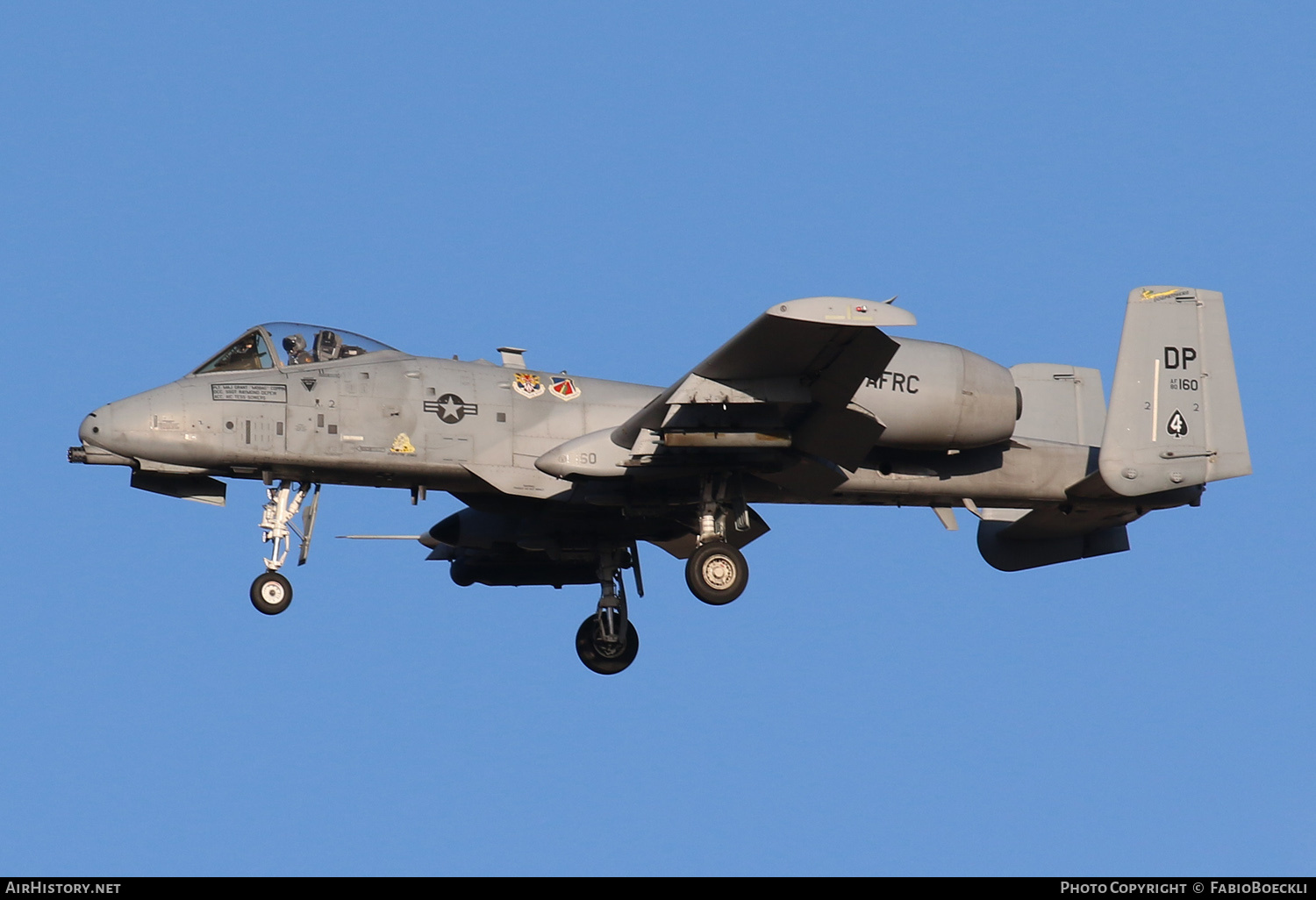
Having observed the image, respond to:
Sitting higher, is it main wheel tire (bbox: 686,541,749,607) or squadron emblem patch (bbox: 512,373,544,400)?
squadron emblem patch (bbox: 512,373,544,400)

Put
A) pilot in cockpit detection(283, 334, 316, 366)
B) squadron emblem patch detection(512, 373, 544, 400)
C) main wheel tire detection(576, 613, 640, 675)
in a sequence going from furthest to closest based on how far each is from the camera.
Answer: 1. main wheel tire detection(576, 613, 640, 675)
2. squadron emblem patch detection(512, 373, 544, 400)
3. pilot in cockpit detection(283, 334, 316, 366)

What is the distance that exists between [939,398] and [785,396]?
2234 millimetres

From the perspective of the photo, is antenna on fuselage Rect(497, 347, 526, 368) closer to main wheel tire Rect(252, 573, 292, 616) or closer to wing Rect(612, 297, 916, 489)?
wing Rect(612, 297, 916, 489)

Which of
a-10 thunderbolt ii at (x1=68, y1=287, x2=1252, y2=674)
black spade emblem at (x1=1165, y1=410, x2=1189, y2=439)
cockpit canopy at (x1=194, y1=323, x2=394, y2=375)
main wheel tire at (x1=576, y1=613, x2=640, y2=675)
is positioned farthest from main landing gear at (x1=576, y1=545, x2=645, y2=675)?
black spade emblem at (x1=1165, y1=410, x2=1189, y2=439)

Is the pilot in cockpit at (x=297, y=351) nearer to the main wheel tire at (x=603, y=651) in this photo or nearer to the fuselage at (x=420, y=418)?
the fuselage at (x=420, y=418)

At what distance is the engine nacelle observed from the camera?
20.2m

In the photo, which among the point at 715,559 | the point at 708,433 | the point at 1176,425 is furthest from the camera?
the point at 1176,425

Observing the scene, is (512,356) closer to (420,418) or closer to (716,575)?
(420,418)

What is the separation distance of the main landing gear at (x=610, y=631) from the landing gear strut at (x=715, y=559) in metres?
3.12

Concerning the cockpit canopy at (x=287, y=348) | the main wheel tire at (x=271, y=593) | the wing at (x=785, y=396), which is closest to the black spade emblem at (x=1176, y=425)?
the wing at (x=785, y=396)

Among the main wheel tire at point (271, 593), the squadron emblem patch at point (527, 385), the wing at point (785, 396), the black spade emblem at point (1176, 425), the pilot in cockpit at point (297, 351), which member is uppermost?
the pilot in cockpit at point (297, 351)

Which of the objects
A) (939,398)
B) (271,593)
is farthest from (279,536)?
(939,398)

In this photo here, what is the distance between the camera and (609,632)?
77.8ft

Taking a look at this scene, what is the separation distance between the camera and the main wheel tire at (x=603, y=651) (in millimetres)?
23703
